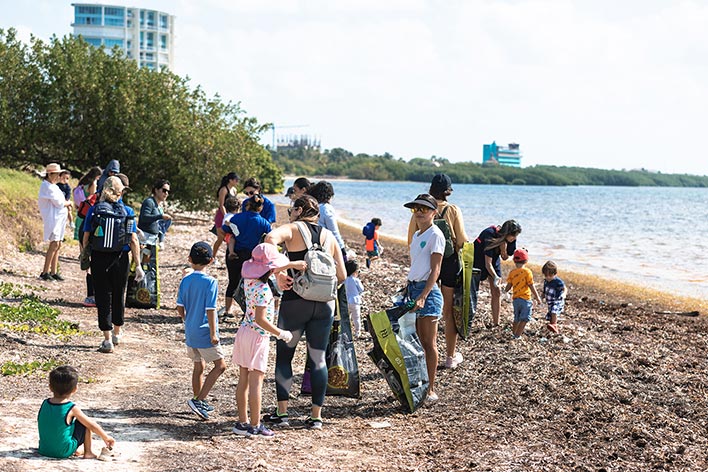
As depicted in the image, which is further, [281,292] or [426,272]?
[426,272]

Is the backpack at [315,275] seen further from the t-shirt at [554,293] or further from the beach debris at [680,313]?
the beach debris at [680,313]

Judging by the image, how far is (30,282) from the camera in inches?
513

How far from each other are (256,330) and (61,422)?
1.54 metres

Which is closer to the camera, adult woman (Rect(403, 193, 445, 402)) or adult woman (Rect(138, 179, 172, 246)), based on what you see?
adult woman (Rect(403, 193, 445, 402))

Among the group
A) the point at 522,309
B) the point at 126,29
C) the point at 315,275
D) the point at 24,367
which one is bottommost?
the point at 24,367

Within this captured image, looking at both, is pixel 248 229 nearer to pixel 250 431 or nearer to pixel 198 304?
pixel 198 304

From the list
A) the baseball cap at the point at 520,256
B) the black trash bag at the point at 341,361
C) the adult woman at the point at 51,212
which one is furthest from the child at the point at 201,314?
the adult woman at the point at 51,212

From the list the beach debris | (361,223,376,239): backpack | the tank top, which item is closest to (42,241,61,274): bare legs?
(361,223,376,239): backpack

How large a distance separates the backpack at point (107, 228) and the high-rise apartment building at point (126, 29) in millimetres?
147650

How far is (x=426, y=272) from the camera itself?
25.1ft

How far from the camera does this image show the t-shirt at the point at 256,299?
6.25 m

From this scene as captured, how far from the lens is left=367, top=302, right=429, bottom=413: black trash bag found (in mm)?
7496

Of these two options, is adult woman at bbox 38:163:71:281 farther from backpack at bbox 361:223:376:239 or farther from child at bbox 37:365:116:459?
child at bbox 37:365:116:459

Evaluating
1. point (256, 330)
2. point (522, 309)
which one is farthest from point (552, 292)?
point (256, 330)
